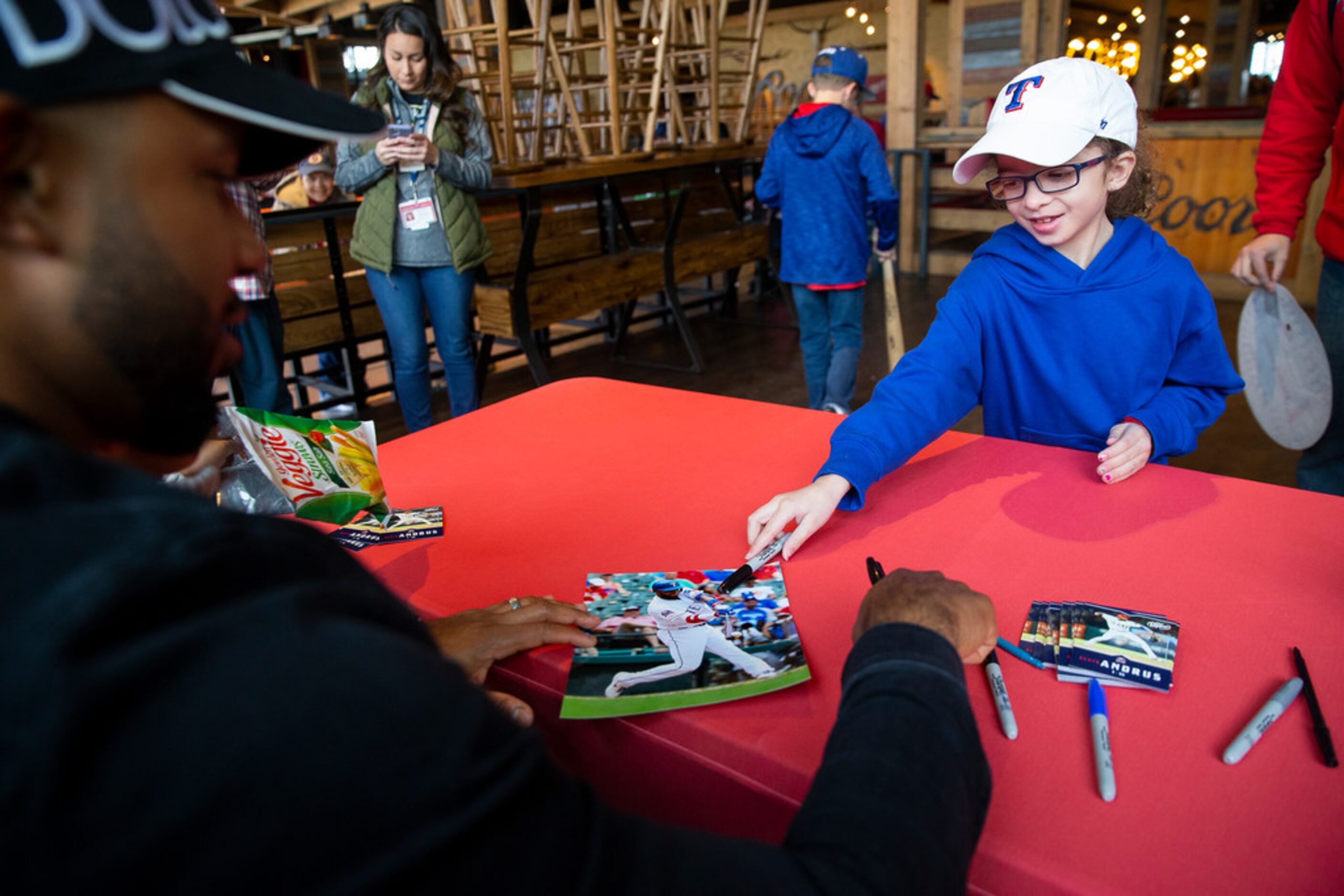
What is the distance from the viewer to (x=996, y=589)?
1.04 m

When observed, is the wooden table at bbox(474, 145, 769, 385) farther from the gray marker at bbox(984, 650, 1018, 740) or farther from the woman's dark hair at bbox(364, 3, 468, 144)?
the gray marker at bbox(984, 650, 1018, 740)

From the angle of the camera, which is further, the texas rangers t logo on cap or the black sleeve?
the texas rangers t logo on cap

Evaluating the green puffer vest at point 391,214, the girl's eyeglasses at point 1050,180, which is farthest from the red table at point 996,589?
the green puffer vest at point 391,214

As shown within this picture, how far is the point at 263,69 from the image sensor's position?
1.95 feet

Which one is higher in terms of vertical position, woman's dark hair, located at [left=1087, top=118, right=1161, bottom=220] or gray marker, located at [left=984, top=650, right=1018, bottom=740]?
woman's dark hair, located at [left=1087, top=118, right=1161, bottom=220]

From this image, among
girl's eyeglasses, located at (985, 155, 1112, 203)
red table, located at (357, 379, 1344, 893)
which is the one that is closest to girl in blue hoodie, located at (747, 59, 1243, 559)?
girl's eyeglasses, located at (985, 155, 1112, 203)

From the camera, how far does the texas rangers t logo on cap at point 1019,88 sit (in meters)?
1.46

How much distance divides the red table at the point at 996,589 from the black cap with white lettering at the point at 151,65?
60 cm

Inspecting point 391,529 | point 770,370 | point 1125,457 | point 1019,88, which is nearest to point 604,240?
point 770,370

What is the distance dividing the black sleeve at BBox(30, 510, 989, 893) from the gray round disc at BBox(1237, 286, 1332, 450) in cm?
200

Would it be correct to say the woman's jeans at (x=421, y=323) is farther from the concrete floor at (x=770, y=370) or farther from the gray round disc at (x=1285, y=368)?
the gray round disc at (x=1285, y=368)

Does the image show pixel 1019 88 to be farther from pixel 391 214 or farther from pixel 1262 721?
pixel 391 214

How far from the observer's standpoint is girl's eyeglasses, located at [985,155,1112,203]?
148 centimetres

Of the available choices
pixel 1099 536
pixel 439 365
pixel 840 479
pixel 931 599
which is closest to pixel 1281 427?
pixel 1099 536
